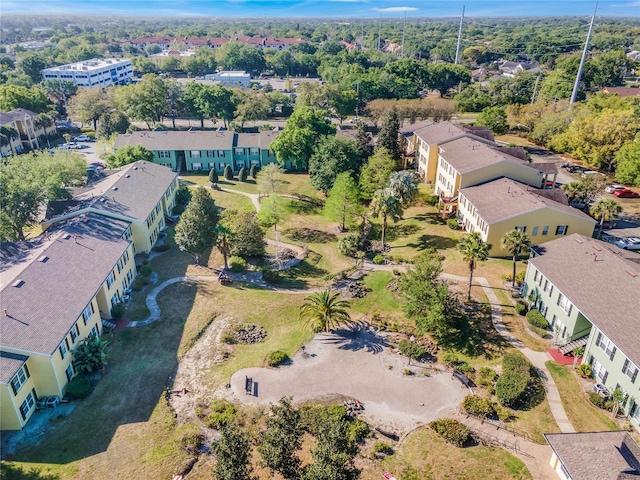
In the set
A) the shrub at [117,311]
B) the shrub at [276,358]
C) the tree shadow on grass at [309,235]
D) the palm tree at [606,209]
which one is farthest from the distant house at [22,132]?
the palm tree at [606,209]

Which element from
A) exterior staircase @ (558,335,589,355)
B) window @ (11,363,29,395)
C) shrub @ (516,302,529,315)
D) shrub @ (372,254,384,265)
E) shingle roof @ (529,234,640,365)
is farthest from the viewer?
shrub @ (372,254,384,265)

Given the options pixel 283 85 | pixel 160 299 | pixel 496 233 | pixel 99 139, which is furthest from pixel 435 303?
pixel 283 85

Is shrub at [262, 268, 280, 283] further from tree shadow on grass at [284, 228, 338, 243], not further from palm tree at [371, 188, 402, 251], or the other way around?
palm tree at [371, 188, 402, 251]

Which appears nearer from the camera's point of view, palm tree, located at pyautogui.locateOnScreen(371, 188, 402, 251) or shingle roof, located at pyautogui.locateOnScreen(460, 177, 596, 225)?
shingle roof, located at pyautogui.locateOnScreen(460, 177, 596, 225)

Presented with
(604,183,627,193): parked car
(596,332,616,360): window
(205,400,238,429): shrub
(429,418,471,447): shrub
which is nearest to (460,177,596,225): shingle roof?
(604,183,627,193): parked car

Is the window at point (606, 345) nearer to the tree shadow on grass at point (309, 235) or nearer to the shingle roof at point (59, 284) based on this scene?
the tree shadow on grass at point (309, 235)

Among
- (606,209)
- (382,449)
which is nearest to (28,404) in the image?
(382,449)
